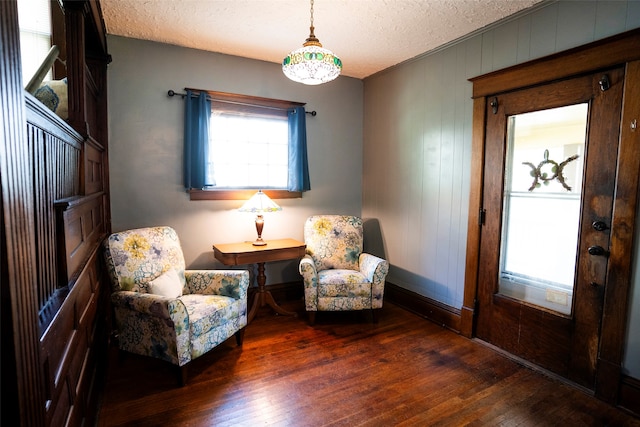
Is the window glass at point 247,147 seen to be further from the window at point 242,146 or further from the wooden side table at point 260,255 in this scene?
the wooden side table at point 260,255

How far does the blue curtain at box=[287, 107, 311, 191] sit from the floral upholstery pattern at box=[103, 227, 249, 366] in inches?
53.5

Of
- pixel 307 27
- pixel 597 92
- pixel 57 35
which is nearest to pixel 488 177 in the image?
pixel 597 92

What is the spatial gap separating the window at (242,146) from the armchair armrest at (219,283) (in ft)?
2.97

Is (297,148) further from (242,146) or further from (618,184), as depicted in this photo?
(618,184)

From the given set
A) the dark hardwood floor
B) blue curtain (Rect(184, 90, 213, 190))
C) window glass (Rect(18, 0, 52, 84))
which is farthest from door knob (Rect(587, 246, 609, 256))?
window glass (Rect(18, 0, 52, 84))

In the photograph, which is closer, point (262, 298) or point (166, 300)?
point (166, 300)

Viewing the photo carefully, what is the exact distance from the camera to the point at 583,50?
2211 millimetres

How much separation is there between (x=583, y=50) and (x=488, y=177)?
3.30 feet

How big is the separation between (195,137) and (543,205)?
2.95 meters

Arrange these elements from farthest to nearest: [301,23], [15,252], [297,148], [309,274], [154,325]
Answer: [297,148] < [309,274] < [301,23] < [154,325] < [15,252]

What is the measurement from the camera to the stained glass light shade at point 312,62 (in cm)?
208

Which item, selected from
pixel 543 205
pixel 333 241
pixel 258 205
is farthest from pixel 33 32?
pixel 543 205

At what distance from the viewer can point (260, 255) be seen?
3201mm

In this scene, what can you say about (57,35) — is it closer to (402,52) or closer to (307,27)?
(307,27)
